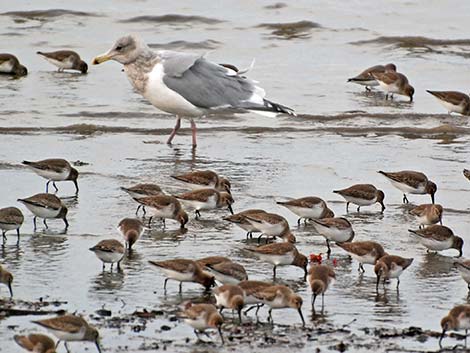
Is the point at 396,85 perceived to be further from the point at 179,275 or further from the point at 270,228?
the point at 179,275

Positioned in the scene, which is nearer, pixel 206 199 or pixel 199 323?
pixel 199 323

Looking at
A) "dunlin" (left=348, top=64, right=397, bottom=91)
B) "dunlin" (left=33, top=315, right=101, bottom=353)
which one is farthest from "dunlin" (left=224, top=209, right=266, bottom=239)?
"dunlin" (left=348, top=64, right=397, bottom=91)

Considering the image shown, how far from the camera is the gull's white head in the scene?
56.9ft

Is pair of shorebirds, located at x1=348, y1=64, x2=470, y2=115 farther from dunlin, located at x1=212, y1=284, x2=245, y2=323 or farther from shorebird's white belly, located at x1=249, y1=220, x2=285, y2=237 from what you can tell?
dunlin, located at x1=212, y1=284, x2=245, y2=323

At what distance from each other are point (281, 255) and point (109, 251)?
1.41 metres

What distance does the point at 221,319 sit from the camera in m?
9.19

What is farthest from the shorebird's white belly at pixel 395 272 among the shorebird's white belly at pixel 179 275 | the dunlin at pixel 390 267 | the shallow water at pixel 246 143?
the shorebird's white belly at pixel 179 275

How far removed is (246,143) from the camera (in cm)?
1703

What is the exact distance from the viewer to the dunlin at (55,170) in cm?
1368

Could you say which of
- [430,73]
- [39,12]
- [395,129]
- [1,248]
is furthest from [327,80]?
[1,248]

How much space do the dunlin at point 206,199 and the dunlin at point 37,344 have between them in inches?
174

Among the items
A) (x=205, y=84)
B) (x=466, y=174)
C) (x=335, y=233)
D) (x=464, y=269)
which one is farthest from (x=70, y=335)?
(x=205, y=84)

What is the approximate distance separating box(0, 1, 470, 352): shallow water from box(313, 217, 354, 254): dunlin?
0.71 feet

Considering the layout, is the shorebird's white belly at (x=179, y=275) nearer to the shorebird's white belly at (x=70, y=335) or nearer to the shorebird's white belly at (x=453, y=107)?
the shorebird's white belly at (x=70, y=335)
